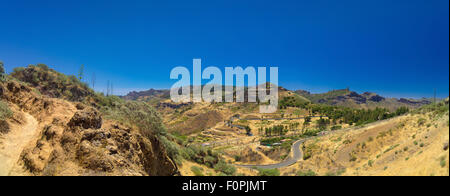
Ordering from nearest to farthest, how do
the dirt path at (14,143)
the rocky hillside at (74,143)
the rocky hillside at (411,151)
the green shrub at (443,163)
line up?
the green shrub at (443,163)
the rocky hillside at (411,151)
the rocky hillside at (74,143)
the dirt path at (14,143)

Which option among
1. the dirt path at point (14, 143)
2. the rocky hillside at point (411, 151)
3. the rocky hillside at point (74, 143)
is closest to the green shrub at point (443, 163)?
the rocky hillside at point (411, 151)

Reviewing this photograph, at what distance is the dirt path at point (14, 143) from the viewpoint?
7.56m

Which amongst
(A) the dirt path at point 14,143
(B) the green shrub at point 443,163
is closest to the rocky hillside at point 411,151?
(B) the green shrub at point 443,163

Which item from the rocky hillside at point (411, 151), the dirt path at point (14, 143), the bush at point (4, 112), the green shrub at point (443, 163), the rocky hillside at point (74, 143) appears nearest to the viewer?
the green shrub at point (443, 163)

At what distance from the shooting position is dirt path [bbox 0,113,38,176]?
7556mm

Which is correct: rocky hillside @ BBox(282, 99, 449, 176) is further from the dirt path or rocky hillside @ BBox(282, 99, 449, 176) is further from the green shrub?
the dirt path

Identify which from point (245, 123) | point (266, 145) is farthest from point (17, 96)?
point (245, 123)

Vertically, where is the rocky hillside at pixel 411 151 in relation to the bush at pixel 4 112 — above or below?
below

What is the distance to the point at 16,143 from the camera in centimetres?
927

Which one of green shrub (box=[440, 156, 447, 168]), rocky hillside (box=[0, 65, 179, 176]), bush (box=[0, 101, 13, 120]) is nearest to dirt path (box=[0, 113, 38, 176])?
rocky hillside (box=[0, 65, 179, 176])

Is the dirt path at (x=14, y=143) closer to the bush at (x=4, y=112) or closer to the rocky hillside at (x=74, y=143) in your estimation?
the rocky hillside at (x=74, y=143)

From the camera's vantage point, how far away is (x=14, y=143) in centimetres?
923

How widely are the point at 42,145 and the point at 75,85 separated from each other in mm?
41058

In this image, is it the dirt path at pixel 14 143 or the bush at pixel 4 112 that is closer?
the dirt path at pixel 14 143
